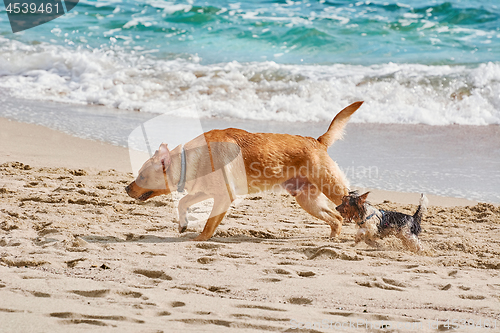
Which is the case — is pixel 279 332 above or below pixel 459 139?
above

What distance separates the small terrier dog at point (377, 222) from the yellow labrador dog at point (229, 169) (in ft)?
0.76

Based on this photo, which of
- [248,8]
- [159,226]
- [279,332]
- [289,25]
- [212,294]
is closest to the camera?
[279,332]

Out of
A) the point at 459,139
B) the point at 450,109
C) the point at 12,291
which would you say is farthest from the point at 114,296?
the point at 450,109

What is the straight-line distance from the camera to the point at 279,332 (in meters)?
2.84

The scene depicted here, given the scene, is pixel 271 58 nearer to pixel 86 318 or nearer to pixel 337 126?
pixel 337 126

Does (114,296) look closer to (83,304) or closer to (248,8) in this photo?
(83,304)

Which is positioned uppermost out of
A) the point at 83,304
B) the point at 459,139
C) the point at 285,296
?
the point at 83,304

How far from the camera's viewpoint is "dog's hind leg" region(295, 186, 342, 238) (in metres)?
5.24

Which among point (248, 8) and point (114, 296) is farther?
point (248, 8)

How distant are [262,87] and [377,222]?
27.4 feet

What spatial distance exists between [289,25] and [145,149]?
11.4m

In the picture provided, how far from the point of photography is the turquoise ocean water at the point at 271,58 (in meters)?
11.5
